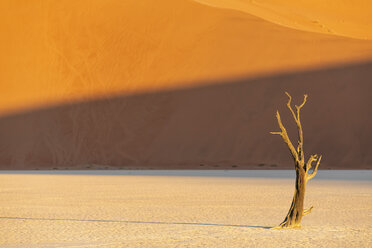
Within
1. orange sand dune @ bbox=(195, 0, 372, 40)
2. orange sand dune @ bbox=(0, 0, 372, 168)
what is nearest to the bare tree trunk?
orange sand dune @ bbox=(0, 0, 372, 168)

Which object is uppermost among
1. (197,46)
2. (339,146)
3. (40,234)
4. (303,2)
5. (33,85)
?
(303,2)

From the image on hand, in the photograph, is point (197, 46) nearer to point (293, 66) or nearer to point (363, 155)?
point (293, 66)

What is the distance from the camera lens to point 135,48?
40.7 meters

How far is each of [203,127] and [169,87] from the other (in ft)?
10.7

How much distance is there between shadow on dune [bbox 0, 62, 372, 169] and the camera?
117 feet

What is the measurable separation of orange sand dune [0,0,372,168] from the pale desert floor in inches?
841

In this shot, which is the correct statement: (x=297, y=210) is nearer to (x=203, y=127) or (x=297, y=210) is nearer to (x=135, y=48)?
(x=203, y=127)

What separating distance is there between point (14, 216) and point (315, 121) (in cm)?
2804

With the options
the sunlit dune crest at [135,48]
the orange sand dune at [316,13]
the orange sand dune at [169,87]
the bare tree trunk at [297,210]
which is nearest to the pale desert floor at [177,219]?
the bare tree trunk at [297,210]

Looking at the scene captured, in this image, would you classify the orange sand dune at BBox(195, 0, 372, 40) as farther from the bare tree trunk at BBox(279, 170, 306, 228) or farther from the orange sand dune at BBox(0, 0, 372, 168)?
the bare tree trunk at BBox(279, 170, 306, 228)

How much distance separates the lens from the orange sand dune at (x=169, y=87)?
119 feet

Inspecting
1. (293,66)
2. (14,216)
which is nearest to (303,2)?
(293,66)

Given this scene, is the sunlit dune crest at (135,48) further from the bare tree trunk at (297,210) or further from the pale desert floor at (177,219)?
the bare tree trunk at (297,210)

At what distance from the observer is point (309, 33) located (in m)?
41.4
